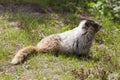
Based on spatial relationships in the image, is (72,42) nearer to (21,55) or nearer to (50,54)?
(50,54)

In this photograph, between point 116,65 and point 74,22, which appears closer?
point 116,65

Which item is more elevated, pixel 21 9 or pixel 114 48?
pixel 21 9

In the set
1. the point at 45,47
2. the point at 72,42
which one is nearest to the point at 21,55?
the point at 45,47

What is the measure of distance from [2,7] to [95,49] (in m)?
3.29

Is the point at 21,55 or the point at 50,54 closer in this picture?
the point at 21,55

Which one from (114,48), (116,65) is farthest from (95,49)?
(116,65)

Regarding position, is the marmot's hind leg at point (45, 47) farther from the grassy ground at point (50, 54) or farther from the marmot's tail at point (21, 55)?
the grassy ground at point (50, 54)

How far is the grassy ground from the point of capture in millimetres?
6281

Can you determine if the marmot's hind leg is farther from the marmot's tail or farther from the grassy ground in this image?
the grassy ground

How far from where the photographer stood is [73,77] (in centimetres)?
618

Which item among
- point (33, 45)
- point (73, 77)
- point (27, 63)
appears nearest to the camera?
point (73, 77)

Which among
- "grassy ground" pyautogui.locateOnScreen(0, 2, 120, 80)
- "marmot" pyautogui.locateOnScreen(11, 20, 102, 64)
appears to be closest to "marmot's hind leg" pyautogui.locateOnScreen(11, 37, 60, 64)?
"marmot" pyautogui.locateOnScreen(11, 20, 102, 64)

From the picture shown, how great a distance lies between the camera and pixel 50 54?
7105 millimetres

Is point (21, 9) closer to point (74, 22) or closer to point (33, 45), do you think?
point (74, 22)
